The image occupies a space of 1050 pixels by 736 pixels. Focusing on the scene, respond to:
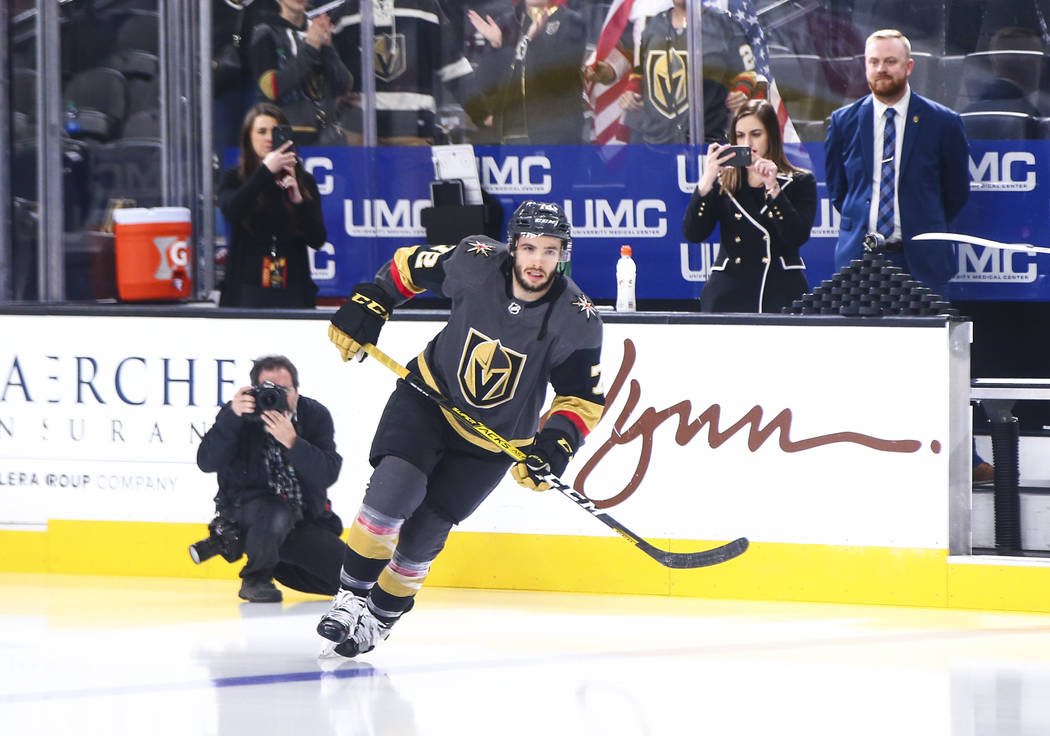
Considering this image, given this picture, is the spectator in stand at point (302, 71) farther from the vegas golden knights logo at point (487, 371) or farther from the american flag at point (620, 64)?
the vegas golden knights logo at point (487, 371)

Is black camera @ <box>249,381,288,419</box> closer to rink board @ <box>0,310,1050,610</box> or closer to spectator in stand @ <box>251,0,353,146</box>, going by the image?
rink board @ <box>0,310,1050,610</box>

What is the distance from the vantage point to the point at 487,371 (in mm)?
4121

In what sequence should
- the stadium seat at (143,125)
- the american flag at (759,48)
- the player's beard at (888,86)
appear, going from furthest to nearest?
the stadium seat at (143,125)
the american flag at (759,48)
the player's beard at (888,86)

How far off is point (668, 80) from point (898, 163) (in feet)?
3.76

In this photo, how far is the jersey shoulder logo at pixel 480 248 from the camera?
13.6 feet

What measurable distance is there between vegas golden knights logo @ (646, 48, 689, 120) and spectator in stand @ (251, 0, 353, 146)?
125cm

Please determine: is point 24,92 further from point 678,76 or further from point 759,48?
point 759,48

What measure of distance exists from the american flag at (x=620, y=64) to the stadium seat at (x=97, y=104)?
6.40ft

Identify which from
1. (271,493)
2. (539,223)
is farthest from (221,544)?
(539,223)

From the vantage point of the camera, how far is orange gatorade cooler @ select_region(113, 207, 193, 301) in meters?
6.29

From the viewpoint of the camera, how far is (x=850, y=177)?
5.46 meters

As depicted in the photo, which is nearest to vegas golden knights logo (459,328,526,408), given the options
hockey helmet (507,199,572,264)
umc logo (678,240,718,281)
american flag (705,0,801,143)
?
hockey helmet (507,199,572,264)

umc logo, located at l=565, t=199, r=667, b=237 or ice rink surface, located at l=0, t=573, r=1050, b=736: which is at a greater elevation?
umc logo, located at l=565, t=199, r=667, b=237

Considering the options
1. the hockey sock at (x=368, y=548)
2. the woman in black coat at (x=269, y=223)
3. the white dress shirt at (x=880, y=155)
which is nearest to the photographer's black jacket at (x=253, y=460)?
the woman in black coat at (x=269, y=223)
